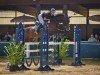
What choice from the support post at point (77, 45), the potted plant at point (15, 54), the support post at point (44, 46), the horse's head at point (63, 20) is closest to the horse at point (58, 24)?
the horse's head at point (63, 20)

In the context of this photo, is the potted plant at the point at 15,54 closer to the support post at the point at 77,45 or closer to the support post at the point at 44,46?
the support post at the point at 44,46

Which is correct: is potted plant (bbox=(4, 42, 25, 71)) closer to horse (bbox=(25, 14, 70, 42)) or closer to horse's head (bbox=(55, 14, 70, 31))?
horse (bbox=(25, 14, 70, 42))

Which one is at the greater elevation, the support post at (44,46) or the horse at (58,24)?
the horse at (58,24)

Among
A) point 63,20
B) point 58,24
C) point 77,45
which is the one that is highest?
point 63,20

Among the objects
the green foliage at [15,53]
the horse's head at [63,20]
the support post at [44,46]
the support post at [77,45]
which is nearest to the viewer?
the support post at [44,46]

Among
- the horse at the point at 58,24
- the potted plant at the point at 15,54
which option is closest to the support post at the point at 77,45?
the horse at the point at 58,24

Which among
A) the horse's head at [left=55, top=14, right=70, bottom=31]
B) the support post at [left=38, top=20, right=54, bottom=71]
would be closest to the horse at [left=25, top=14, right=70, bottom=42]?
the horse's head at [left=55, top=14, right=70, bottom=31]

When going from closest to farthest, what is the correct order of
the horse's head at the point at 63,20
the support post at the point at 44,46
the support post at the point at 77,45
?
1. the support post at the point at 44,46
2. the horse's head at the point at 63,20
3. the support post at the point at 77,45

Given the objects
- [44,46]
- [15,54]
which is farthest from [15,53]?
[44,46]

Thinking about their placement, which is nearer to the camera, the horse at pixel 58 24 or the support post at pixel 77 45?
the horse at pixel 58 24

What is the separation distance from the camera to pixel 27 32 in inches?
765

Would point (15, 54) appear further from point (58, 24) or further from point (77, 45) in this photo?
point (77, 45)

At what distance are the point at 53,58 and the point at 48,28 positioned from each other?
8.67 ft

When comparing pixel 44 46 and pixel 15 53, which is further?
pixel 15 53
